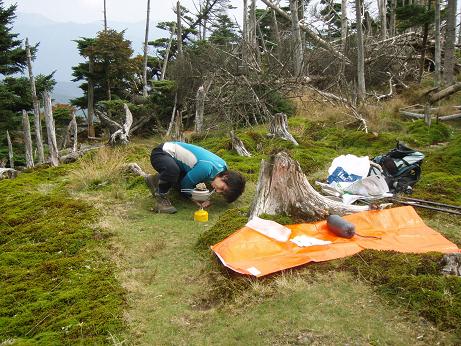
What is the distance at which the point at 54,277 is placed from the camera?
341 cm

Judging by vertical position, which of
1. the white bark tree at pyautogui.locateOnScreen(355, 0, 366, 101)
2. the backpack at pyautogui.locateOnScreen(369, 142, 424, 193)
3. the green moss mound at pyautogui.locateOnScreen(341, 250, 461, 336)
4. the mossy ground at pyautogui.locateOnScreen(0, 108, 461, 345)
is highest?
the white bark tree at pyautogui.locateOnScreen(355, 0, 366, 101)

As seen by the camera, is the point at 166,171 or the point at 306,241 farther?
the point at 166,171

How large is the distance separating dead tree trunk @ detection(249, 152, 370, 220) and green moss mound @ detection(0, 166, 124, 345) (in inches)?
64.0

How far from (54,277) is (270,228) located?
6.24ft

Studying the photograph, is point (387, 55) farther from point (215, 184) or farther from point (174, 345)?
point (174, 345)

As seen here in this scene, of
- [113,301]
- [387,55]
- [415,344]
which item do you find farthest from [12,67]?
[415,344]

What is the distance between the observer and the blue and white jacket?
15.9 feet

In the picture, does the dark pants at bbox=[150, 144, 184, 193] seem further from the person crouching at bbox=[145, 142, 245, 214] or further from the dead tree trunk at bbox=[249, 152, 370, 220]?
the dead tree trunk at bbox=[249, 152, 370, 220]

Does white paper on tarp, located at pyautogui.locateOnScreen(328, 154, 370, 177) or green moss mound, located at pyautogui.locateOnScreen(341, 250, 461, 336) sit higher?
white paper on tarp, located at pyautogui.locateOnScreen(328, 154, 370, 177)

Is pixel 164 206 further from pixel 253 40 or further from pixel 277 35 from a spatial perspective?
pixel 277 35

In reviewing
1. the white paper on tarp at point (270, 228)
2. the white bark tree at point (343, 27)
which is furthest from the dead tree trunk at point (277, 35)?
the white paper on tarp at point (270, 228)

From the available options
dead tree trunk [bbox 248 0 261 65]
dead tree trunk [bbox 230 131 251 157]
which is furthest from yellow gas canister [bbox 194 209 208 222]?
dead tree trunk [bbox 248 0 261 65]

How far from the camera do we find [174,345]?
2.49 meters

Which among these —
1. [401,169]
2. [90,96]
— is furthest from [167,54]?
[401,169]
